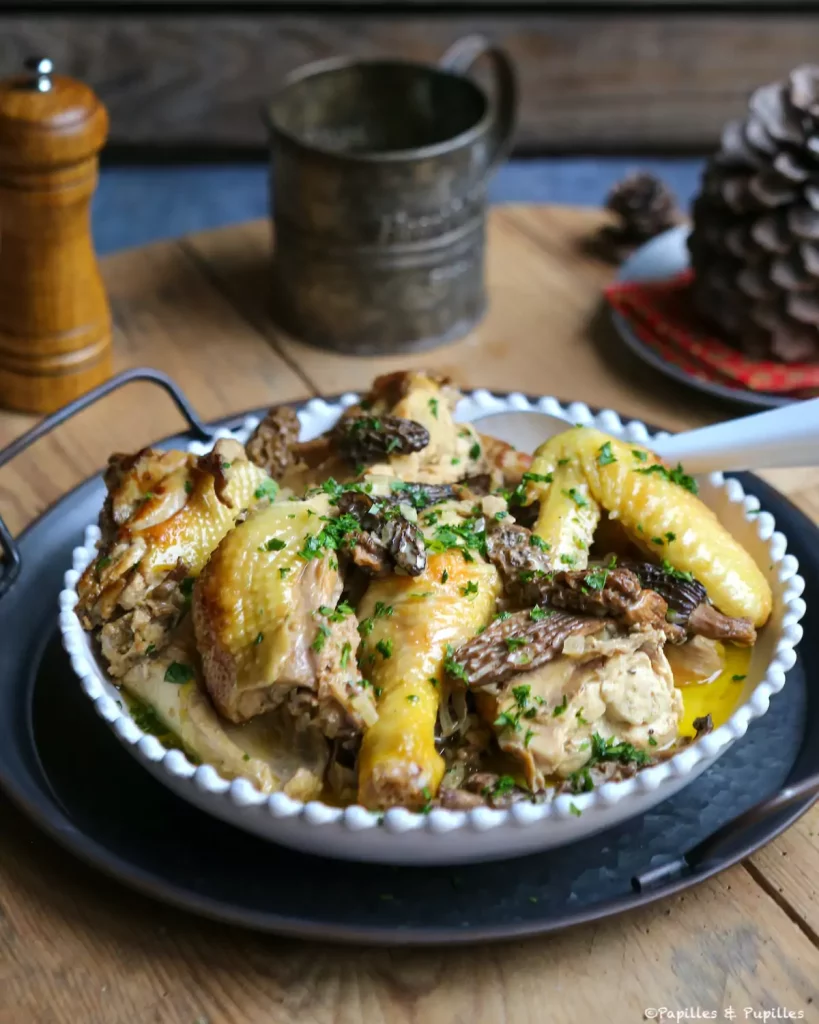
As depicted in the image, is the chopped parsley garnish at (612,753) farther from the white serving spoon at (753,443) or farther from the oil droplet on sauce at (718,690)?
the white serving spoon at (753,443)

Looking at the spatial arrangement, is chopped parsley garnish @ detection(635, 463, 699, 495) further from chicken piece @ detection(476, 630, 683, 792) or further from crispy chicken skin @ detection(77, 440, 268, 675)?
crispy chicken skin @ detection(77, 440, 268, 675)

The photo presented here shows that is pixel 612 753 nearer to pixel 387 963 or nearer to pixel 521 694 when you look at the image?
pixel 521 694

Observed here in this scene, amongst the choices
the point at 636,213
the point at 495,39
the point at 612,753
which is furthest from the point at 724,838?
the point at 495,39

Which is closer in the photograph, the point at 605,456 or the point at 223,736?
the point at 223,736

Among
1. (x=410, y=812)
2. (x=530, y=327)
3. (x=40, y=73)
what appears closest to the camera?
(x=410, y=812)

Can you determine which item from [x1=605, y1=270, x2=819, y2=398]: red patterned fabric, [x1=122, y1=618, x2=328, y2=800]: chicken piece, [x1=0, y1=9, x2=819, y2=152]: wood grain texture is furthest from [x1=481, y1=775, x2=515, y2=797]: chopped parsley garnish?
[x1=0, y1=9, x2=819, y2=152]: wood grain texture

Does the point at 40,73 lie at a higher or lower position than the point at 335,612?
higher
